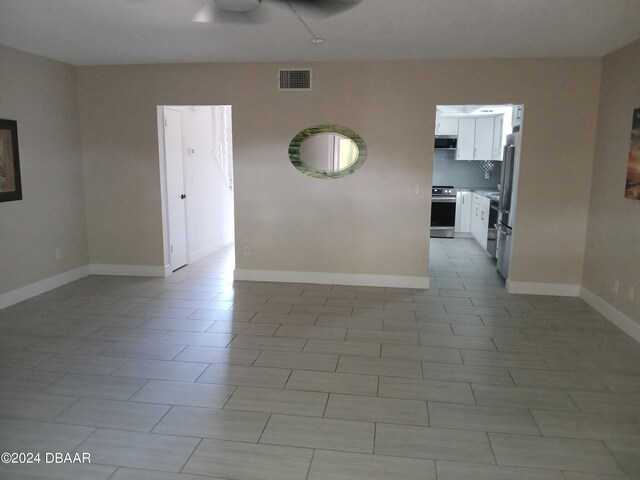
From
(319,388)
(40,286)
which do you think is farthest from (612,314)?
(40,286)

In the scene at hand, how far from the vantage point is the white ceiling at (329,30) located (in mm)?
3299

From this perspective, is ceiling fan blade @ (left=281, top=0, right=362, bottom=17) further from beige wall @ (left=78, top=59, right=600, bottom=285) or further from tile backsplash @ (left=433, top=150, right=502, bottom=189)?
tile backsplash @ (left=433, top=150, right=502, bottom=189)

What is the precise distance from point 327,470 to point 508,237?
13.5ft

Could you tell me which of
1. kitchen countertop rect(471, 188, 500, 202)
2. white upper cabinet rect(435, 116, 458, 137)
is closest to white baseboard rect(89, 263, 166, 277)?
kitchen countertop rect(471, 188, 500, 202)

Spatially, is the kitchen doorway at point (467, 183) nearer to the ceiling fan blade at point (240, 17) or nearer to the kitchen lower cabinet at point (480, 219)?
the kitchen lower cabinet at point (480, 219)

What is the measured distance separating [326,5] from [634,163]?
295cm

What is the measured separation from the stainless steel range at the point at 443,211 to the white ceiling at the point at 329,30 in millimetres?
3974

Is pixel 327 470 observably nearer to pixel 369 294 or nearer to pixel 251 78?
pixel 369 294

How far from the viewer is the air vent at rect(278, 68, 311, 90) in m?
5.23

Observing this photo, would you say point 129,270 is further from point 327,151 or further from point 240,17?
point 240,17

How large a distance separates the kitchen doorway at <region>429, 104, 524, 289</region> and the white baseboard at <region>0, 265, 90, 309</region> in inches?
180

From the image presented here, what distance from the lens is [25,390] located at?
9.77 feet

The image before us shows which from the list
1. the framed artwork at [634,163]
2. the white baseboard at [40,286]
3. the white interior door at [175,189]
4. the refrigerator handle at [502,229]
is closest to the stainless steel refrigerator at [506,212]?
the refrigerator handle at [502,229]

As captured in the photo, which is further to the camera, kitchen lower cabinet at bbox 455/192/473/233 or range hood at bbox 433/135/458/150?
range hood at bbox 433/135/458/150
